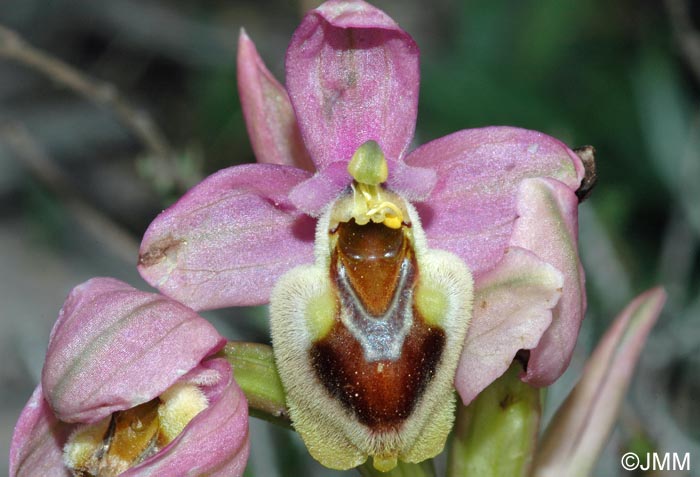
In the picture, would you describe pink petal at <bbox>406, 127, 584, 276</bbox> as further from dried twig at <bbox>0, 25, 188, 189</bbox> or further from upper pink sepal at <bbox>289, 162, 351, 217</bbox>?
dried twig at <bbox>0, 25, 188, 189</bbox>

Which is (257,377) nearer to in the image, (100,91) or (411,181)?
(411,181)

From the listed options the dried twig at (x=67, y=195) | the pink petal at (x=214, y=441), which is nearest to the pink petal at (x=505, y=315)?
the pink petal at (x=214, y=441)

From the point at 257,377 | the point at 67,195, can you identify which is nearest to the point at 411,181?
the point at 257,377

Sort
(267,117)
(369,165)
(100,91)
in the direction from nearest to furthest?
(369,165) < (267,117) < (100,91)

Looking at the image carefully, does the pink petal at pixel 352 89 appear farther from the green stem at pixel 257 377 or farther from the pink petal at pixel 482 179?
the green stem at pixel 257 377

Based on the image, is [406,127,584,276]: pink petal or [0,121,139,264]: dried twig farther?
[0,121,139,264]: dried twig

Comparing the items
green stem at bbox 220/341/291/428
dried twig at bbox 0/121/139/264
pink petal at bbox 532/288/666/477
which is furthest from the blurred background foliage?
green stem at bbox 220/341/291/428

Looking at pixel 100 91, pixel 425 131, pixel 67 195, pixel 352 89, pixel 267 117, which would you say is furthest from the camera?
pixel 425 131
